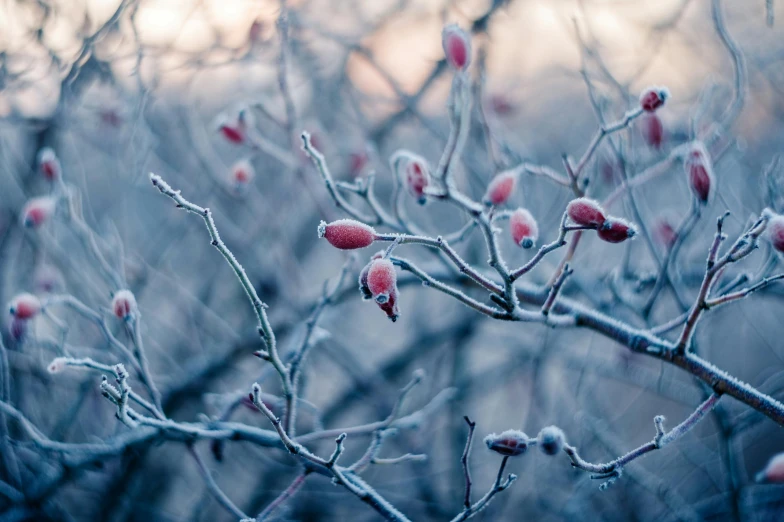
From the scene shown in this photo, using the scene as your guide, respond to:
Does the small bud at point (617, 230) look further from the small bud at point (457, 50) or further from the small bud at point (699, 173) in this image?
the small bud at point (457, 50)

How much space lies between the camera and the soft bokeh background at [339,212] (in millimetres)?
2533

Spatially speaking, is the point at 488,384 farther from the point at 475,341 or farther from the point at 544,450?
the point at 544,450

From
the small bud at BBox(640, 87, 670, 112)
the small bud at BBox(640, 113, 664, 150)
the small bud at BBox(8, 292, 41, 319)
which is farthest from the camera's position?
the small bud at BBox(640, 113, 664, 150)

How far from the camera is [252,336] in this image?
2.65m

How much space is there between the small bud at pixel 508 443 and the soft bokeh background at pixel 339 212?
29.0 inches

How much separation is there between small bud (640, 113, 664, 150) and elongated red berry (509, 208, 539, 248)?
792 mm

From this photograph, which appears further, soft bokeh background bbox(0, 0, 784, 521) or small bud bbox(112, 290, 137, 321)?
soft bokeh background bbox(0, 0, 784, 521)

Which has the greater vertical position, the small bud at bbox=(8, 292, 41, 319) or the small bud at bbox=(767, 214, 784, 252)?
the small bud at bbox=(767, 214, 784, 252)

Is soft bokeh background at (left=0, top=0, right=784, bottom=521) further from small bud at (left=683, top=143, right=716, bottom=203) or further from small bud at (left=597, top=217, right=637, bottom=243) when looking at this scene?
small bud at (left=597, top=217, right=637, bottom=243)

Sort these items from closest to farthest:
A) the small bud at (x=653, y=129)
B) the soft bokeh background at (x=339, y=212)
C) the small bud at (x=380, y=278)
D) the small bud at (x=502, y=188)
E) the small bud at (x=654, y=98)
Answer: the small bud at (x=380, y=278)
the small bud at (x=654, y=98)
the small bud at (x=502, y=188)
the small bud at (x=653, y=129)
the soft bokeh background at (x=339, y=212)

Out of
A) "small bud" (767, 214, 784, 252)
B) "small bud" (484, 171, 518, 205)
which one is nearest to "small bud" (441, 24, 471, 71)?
"small bud" (484, 171, 518, 205)

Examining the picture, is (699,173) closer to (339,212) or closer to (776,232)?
(776,232)

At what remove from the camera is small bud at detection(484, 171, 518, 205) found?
168 cm

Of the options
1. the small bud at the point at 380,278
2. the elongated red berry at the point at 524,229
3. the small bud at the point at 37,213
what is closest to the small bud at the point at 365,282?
the small bud at the point at 380,278
